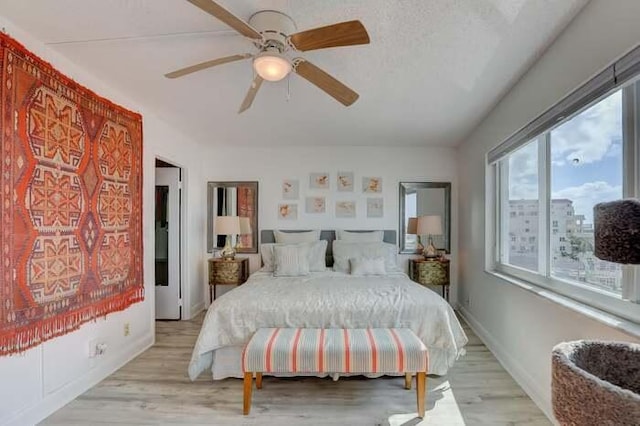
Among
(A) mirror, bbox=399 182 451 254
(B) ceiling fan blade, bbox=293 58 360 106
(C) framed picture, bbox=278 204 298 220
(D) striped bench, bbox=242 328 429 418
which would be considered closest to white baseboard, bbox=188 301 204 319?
(C) framed picture, bbox=278 204 298 220

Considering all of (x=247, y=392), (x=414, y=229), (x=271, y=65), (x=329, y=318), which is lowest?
(x=247, y=392)

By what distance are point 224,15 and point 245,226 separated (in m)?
3.16

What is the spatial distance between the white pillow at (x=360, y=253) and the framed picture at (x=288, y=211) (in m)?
0.86

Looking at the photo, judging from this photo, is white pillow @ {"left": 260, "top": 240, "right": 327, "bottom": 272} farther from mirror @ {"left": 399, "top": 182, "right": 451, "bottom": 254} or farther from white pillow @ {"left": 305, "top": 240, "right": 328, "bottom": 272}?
mirror @ {"left": 399, "top": 182, "right": 451, "bottom": 254}

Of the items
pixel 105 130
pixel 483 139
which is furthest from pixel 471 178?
pixel 105 130

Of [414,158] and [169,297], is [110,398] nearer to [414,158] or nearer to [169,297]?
[169,297]

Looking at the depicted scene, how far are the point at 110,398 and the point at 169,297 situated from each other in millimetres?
1778

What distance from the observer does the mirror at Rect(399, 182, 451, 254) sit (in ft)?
14.5

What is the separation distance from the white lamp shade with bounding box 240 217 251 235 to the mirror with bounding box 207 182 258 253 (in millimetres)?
117

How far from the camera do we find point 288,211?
446cm

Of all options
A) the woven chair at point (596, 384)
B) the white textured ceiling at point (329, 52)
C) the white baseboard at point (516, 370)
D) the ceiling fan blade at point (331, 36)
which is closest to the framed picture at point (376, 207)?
the white textured ceiling at point (329, 52)

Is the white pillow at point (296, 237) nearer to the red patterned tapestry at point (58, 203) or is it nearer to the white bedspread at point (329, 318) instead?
the white bedspread at point (329, 318)

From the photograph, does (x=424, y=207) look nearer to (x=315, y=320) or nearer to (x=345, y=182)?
(x=345, y=182)

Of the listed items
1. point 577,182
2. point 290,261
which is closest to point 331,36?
point 577,182
